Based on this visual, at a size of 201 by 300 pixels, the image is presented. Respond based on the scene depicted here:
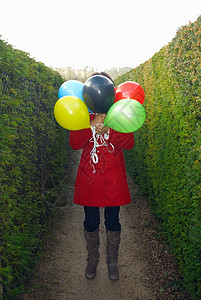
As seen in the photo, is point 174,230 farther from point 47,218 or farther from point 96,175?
point 47,218

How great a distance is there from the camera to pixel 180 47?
112 inches

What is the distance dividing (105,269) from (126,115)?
201 cm

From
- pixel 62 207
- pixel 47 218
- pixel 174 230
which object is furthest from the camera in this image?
pixel 62 207

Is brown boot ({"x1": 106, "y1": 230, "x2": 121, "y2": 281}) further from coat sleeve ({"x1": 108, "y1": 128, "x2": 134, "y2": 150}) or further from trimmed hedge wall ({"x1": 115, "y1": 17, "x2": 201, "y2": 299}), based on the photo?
coat sleeve ({"x1": 108, "y1": 128, "x2": 134, "y2": 150})

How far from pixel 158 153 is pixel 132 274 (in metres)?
1.73

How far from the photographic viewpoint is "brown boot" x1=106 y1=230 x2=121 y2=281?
108 inches

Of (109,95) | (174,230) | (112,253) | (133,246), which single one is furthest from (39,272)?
(109,95)

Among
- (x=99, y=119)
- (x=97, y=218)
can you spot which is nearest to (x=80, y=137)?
(x=99, y=119)

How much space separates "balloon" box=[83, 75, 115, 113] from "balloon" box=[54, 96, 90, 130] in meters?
0.09

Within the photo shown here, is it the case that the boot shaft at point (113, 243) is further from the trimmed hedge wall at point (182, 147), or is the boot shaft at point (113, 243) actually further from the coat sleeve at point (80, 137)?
the coat sleeve at point (80, 137)

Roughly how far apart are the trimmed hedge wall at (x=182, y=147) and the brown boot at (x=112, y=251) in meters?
0.69

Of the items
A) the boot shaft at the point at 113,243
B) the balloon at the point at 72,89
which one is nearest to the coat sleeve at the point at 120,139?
the balloon at the point at 72,89

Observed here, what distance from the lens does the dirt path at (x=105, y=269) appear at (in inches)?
102

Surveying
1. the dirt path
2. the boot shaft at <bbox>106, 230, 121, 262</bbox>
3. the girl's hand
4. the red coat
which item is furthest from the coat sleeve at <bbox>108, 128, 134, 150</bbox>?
the dirt path
